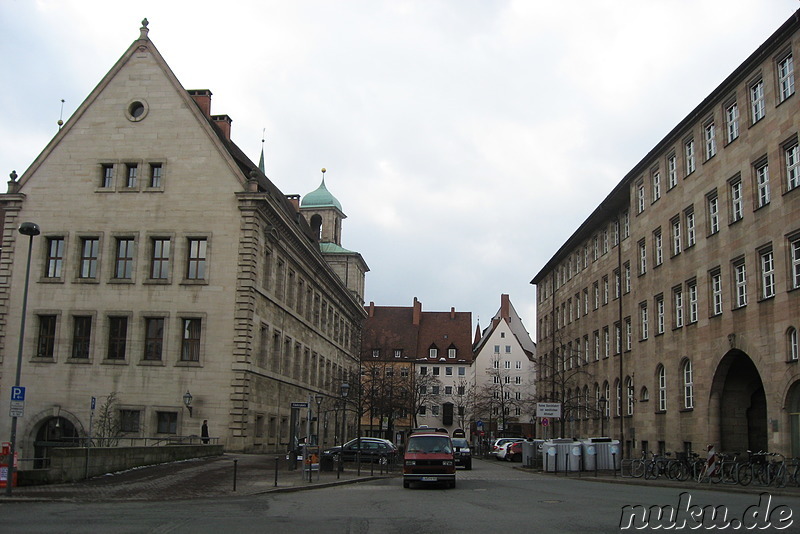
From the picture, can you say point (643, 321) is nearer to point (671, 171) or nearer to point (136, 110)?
point (671, 171)

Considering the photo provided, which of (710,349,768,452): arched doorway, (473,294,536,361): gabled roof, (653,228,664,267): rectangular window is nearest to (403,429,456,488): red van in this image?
(710,349,768,452): arched doorway

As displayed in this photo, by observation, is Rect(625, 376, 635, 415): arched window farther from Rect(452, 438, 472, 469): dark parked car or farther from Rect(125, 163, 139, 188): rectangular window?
Rect(125, 163, 139, 188): rectangular window

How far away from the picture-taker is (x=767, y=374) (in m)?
31.6

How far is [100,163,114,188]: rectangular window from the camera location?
47219 mm

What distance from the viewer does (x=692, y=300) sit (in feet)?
132

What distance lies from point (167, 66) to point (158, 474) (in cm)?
2692

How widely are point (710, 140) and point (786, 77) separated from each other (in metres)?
7.03

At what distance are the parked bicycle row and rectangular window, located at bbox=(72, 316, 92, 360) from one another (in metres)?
27.9

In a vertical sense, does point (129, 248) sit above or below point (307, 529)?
above

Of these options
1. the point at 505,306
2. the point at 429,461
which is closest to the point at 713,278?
the point at 429,461

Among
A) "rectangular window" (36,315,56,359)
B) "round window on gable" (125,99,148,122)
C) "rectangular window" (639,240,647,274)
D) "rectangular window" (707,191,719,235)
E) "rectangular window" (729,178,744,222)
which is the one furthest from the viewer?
"rectangular window" (639,240,647,274)

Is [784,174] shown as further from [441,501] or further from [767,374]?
[441,501]

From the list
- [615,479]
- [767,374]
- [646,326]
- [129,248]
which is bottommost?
[615,479]

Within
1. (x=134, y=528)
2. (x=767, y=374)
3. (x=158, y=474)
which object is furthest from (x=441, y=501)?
(x=767, y=374)
